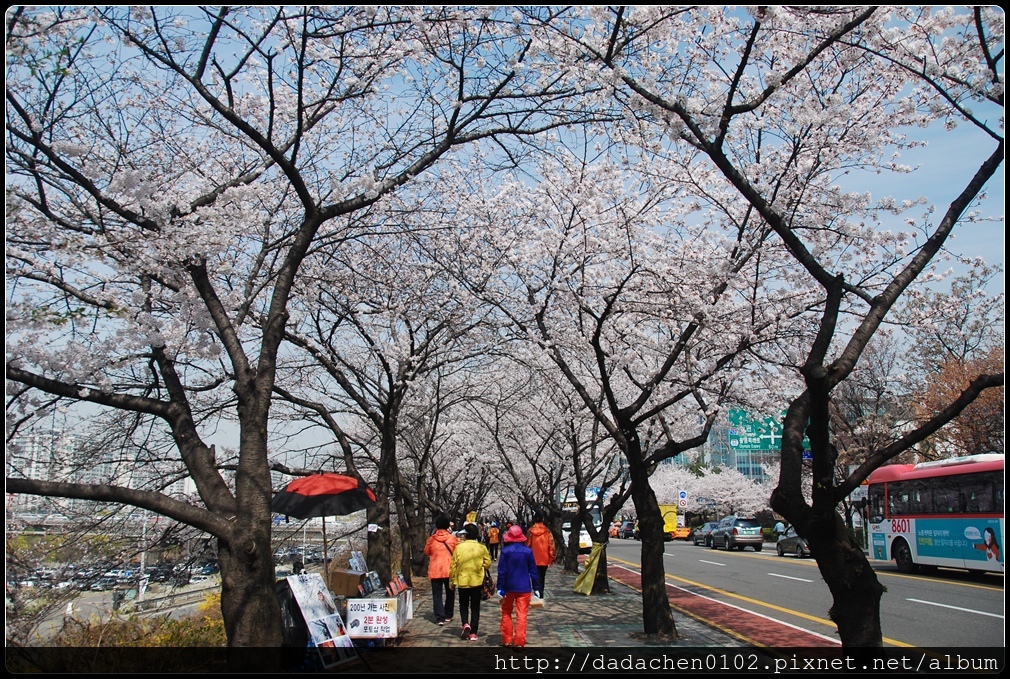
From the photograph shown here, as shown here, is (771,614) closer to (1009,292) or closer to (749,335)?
(749,335)

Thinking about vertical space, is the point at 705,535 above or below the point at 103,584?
below

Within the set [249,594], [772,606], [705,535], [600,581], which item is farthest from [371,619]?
[705,535]

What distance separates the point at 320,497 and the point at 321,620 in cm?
198

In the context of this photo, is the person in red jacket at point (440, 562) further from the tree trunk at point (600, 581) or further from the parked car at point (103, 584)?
the tree trunk at point (600, 581)

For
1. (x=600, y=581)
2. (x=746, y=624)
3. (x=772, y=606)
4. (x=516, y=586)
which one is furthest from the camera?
(x=600, y=581)

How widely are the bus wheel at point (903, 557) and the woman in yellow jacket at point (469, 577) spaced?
1631 cm

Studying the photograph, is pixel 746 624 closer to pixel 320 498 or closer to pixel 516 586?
pixel 516 586

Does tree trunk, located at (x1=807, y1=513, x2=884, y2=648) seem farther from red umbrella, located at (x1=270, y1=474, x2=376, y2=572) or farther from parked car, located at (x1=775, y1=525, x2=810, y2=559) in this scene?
parked car, located at (x1=775, y1=525, x2=810, y2=559)

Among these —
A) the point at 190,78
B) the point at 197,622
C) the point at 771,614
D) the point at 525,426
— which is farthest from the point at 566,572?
the point at 190,78

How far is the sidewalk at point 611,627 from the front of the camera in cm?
1016

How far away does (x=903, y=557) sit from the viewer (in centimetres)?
2214

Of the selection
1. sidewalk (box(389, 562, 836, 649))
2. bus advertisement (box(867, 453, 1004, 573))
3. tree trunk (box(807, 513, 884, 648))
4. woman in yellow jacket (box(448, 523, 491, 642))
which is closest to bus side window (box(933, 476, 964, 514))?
bus advertisement (box(867, 453, 1004, 573))

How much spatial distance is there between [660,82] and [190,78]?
173 inches

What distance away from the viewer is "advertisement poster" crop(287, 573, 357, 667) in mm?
8180
